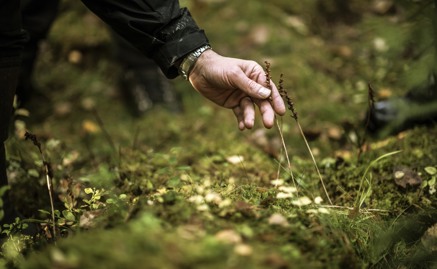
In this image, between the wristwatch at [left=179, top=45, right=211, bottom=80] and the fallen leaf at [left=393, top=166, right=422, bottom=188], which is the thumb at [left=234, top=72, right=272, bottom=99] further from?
the fallen leaf at [left=393, top=166, right=422, bottom=188]

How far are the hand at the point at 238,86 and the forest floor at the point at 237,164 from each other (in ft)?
0.45

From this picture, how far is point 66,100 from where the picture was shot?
412cm

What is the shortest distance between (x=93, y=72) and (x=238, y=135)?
198 cm

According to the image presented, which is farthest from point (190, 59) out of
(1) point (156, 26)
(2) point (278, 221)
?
(2) point (278, 221)

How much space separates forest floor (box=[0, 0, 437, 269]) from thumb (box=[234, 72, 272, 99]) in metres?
0.19

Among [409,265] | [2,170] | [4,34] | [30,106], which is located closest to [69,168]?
[2,170]

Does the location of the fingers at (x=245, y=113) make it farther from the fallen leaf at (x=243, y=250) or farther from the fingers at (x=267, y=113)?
the fallen leaf at (x=243, y=250)

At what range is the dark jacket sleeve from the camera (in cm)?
190

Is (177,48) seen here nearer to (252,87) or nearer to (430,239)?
(252,87)

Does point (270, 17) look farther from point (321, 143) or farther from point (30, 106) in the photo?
point (30, 106)

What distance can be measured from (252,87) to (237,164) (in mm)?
740

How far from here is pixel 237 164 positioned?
2.51 meters

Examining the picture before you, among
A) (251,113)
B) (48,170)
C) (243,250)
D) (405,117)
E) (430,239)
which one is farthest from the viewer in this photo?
(405,117)

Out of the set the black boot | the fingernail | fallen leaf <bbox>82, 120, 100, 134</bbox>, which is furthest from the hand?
fallen leaf <bbox>82, 120, 100, 134</bbox>
